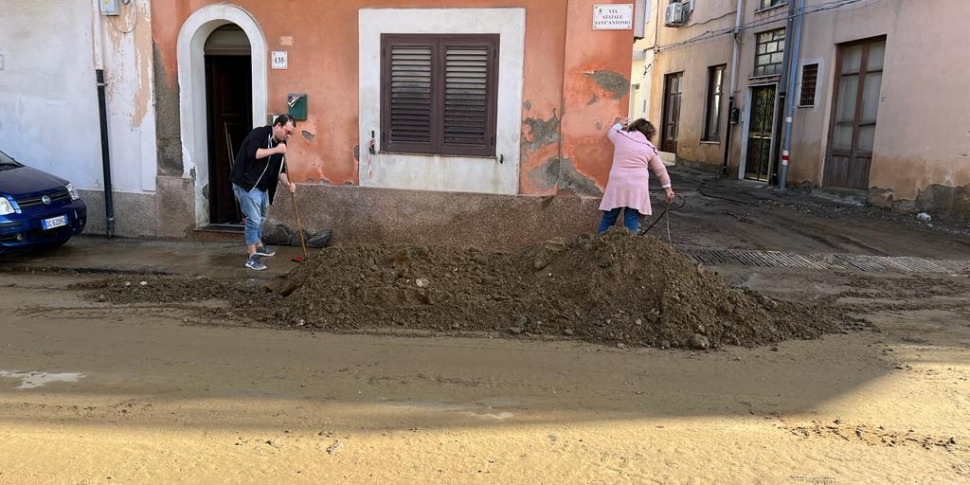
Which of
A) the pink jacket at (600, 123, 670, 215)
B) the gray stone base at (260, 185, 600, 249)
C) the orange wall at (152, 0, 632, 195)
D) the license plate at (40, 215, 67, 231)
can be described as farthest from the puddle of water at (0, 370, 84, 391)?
the pink jacket at (600, 123, 670, 215)

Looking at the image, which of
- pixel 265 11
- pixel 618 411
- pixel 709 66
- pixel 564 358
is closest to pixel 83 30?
pixel 265 11

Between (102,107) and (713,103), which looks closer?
(102,107)

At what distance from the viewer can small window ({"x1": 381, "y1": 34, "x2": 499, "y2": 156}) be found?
8172 mm

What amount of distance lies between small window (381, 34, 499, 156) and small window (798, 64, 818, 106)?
29.6 ft

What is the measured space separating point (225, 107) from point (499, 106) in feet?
13.2

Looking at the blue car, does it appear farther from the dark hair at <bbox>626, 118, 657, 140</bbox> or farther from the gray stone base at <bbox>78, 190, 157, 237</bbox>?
the dark hair at <bbox>626, 118, 657, 140</bbox>

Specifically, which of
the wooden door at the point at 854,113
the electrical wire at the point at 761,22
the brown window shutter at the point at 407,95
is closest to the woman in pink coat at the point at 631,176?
the brown window shutter at the point at 407,95

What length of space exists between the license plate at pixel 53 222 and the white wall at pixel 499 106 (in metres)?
3.45

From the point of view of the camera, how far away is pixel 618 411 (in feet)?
12.5

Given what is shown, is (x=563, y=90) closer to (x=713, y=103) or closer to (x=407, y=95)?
(x=407, y=95)

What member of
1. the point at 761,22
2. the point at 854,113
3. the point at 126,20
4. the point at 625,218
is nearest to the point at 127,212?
the point at 126,20

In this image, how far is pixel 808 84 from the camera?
14203 millimetres

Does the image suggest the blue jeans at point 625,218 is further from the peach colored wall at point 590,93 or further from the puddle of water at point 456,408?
the puddle of water at point 456,408

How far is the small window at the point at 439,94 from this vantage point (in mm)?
8172
